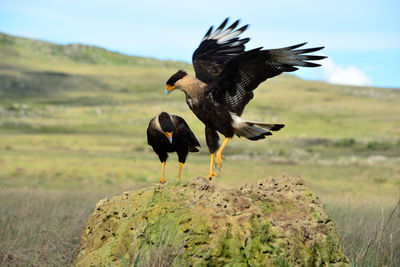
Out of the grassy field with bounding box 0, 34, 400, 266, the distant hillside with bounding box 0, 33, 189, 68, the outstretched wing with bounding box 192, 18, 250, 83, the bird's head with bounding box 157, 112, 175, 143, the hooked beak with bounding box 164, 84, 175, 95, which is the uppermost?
the distant hillside with bounding box 0, 33, 189, 68

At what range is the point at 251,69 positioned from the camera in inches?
193

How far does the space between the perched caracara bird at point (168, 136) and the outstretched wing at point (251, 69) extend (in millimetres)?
470

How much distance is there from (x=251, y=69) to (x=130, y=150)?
3019cm

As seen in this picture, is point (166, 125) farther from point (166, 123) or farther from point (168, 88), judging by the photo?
point (168, 88)

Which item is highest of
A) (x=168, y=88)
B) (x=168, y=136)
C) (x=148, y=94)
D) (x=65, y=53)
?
(x=65, y=53)

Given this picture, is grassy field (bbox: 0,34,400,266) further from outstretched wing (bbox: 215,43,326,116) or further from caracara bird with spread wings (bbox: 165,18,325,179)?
outstretched wing (bbox: 215,43,326,116)

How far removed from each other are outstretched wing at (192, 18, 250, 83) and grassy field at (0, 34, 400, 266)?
1.69 m

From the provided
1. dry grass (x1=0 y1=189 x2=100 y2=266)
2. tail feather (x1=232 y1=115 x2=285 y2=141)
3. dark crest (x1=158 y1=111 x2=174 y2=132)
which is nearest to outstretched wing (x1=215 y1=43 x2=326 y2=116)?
tail feather (x1=232 y1=115 x2=285 y2=141)

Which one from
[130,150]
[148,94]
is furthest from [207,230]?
[148,94]

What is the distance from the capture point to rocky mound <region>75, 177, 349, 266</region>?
10.5 ft

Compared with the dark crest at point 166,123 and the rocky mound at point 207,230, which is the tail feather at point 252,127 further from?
the rocky mound at point 207,230

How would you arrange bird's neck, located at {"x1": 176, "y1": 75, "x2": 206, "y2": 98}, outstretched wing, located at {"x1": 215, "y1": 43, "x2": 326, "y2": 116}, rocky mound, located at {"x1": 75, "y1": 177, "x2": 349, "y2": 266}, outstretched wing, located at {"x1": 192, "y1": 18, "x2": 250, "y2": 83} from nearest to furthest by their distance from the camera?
rocky mound, located at {"x1": 75, "y1": 177, "x2": 349, "y2": 266} < bird's neck, located at {"x1": 176, "y1": 75, "x2": 206, "y2": 98} < outstretched wing, located at {"x1": 215, "y1": 43, "x2": 326, "y2": 116} < outstretched wing, located at {"x1": 192, "y1": 18, "x2": 250, "y2": 83}

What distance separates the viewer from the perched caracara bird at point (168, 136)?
176 inches

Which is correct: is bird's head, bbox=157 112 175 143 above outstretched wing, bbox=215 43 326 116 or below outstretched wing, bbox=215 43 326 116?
below
